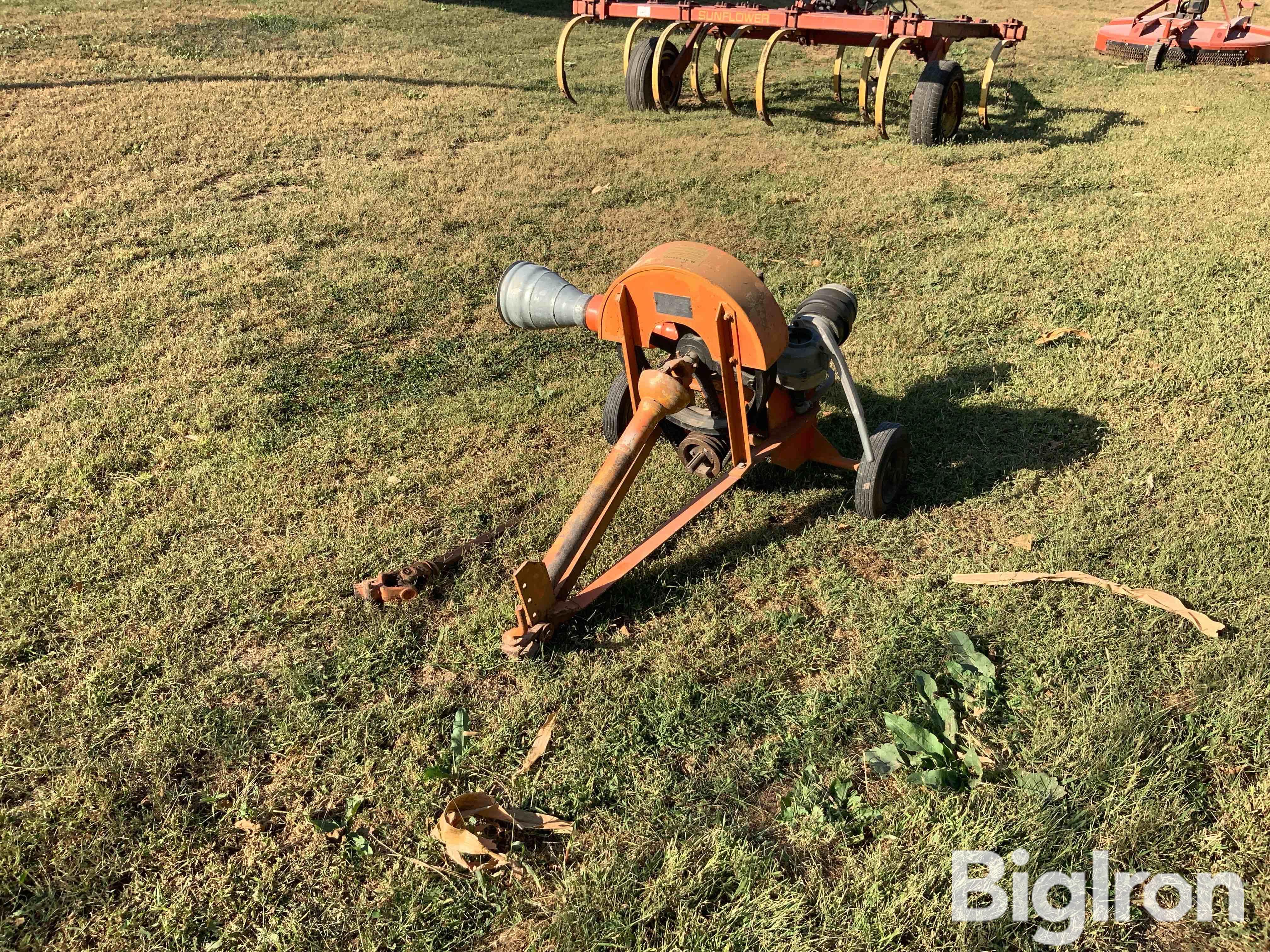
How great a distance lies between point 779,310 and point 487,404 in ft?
6.23

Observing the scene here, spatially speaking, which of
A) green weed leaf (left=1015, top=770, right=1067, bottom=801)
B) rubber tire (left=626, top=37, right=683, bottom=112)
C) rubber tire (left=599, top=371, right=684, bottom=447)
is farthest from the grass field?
rubber tire (left=626, top=37, right=683, bottom=112)

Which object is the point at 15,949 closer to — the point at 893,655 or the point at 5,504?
the point at 5,504

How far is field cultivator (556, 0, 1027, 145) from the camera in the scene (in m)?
7.88

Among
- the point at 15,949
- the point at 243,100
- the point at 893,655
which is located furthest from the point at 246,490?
the point at 243,100

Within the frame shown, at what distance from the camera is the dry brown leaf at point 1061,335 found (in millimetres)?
4977

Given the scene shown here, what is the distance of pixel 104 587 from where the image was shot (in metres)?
3.42

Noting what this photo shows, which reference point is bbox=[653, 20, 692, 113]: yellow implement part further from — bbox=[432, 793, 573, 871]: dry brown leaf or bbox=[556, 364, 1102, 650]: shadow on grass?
bbox=[432, 793, 573, 871]: dry brown leaf

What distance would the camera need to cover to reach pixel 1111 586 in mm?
3223

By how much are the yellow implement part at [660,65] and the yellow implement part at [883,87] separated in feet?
7.35

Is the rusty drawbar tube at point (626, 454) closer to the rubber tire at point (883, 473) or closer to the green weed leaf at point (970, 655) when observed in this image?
the rubber tire at point (883, 473)

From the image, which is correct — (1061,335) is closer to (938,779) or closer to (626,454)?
(626,454)

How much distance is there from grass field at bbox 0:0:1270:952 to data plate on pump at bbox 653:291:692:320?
0.95 metres

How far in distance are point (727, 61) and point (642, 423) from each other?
6660mm

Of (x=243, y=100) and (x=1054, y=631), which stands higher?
(x=243, y=100)
